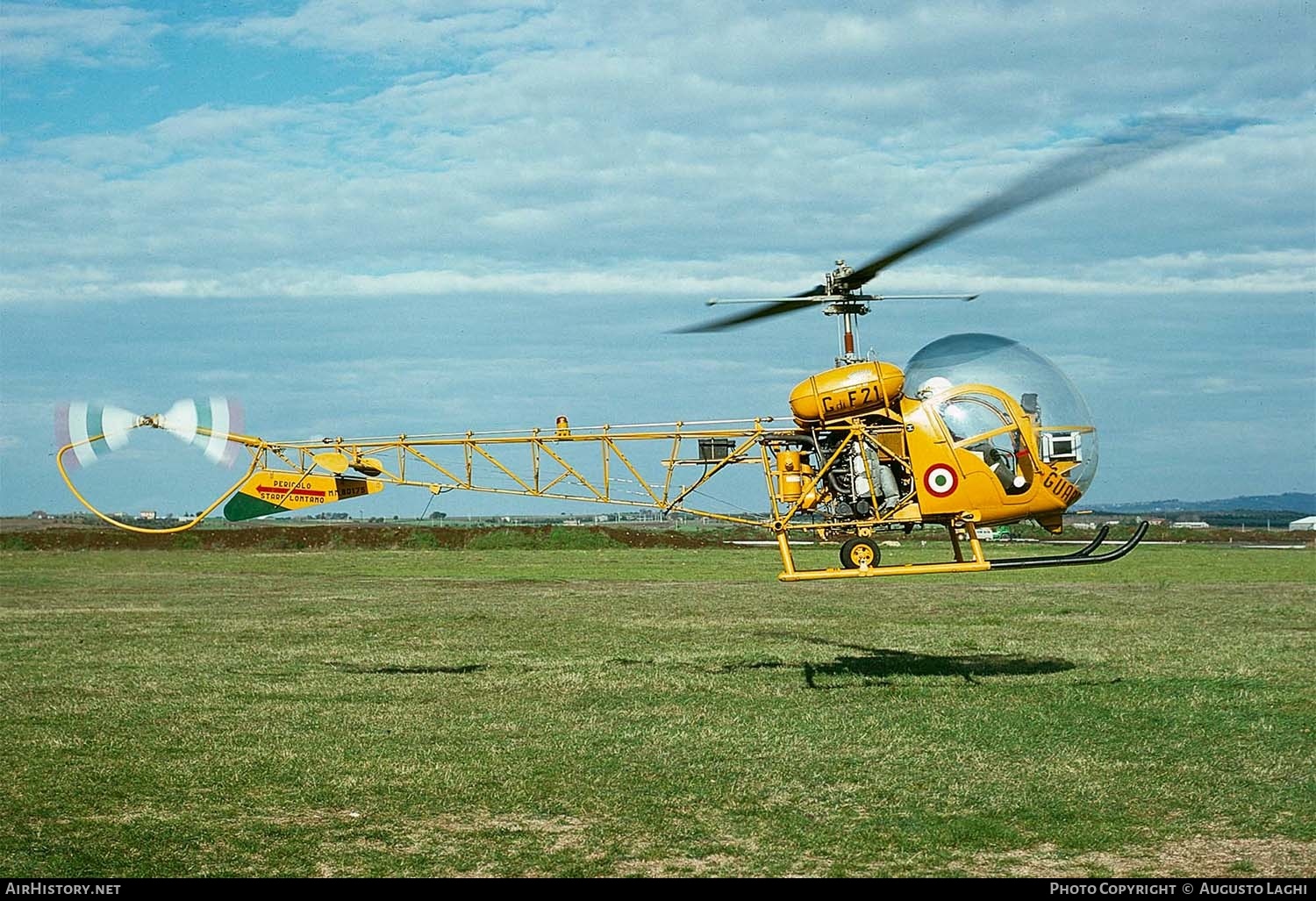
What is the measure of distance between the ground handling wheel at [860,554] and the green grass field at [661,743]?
1672mm

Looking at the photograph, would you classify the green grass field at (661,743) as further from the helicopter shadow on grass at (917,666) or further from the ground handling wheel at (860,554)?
the ground handling wheel at (860,554)

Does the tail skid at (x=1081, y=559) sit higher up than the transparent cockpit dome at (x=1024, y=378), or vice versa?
the transparent cockpit dome at (x=1024, y=378)

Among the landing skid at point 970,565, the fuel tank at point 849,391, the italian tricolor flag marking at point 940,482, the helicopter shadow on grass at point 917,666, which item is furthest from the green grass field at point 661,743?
the fuel tank at point 849,391

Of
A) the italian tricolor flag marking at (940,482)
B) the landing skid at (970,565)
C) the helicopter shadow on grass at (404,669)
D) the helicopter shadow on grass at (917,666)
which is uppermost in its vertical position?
the italian tricolor flag marking at (940,482)

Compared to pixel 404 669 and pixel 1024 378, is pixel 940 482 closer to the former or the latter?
pixel 1024 378

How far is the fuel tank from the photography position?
1541 centimetres

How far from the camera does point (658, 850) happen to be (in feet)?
30.8

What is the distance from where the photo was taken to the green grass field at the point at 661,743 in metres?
9.45

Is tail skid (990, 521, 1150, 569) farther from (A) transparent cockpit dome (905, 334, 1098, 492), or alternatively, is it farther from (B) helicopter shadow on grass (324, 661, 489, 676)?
(B) helicopter shadow on grass (324, 661, 489, 676)

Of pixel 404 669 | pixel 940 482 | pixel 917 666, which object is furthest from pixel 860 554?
pixel 404 669

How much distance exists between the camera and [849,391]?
50.6 feet

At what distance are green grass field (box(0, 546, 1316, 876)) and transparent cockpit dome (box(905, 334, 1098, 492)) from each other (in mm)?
3105

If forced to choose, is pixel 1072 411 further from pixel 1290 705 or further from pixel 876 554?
pixel 1290 705

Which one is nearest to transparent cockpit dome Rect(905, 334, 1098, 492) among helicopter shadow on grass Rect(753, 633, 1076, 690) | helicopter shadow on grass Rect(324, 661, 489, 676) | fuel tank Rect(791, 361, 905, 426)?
fuel tank Rect(791, 361, 905, 426)
